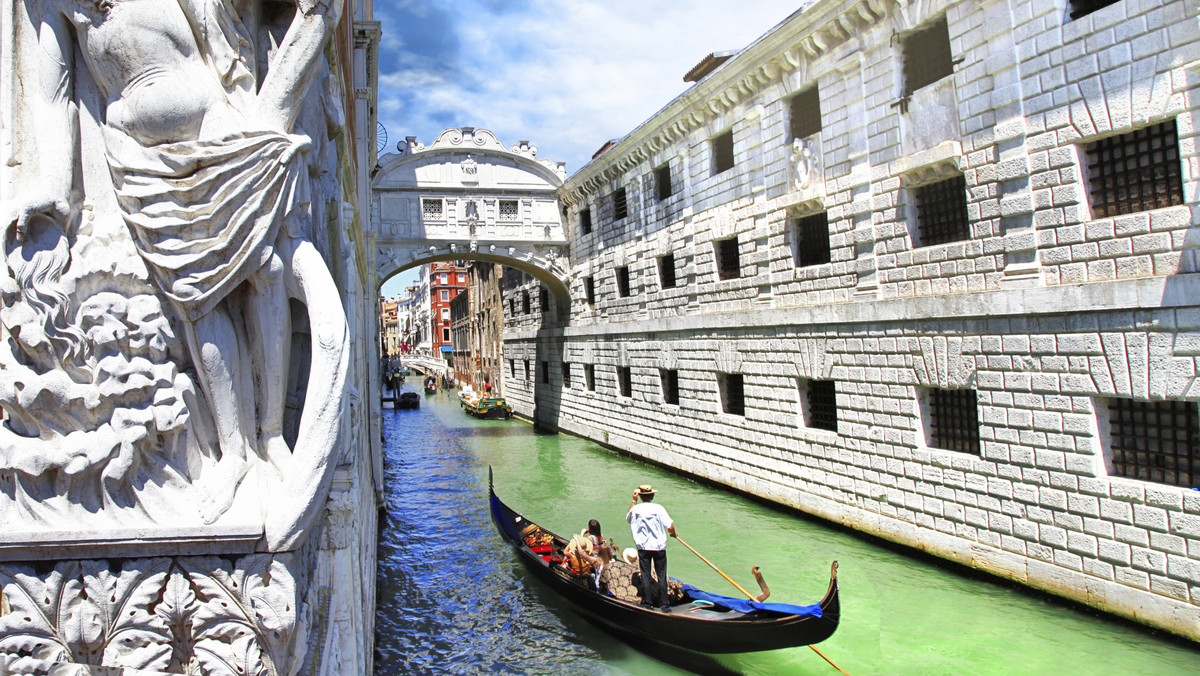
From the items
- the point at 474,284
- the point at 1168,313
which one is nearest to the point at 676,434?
the point at 1168,313

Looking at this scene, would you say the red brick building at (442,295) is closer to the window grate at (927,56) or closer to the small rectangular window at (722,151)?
the small rectangular window at (722,151)

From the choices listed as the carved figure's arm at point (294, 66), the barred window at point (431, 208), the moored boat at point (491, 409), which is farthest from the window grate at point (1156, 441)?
the moored boat at point (491, 409)

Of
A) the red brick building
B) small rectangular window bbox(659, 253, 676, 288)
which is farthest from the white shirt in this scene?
the red brick building

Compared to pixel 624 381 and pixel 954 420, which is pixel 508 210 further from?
pixel 954 420

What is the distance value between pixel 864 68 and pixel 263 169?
8060 millimetres

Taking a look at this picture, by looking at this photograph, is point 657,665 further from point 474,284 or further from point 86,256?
point 474,284

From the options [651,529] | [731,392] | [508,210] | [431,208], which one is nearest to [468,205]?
[431,208]

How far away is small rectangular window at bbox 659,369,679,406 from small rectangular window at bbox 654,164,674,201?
359 centimetres

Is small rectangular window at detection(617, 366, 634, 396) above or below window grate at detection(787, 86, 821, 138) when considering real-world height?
below

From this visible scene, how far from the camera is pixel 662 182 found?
1416 centimetres

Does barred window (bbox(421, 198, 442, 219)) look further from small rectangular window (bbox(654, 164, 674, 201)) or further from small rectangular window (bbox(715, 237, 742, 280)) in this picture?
small rectangular window (bbox(715, 237, 742, 280))

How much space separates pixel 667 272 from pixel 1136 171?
28.7 feet

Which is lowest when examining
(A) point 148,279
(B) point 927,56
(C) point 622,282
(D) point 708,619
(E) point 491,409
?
(D) point 708,619

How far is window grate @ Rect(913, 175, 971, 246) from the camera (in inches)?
293
